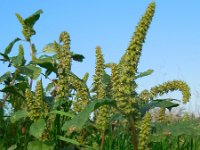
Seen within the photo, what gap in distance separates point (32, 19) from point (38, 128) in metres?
1.32

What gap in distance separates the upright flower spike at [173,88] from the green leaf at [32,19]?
4.45 ft

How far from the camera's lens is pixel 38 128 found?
10.1 ft

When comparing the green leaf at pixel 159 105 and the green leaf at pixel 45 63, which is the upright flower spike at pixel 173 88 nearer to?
the green leaf at pixel 159 105

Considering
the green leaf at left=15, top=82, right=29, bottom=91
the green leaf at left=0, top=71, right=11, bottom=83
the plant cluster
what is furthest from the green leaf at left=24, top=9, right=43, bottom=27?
the green leaf at left=15, top=82, right=29, bottom=91

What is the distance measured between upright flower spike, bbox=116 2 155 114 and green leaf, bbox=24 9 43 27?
5.69 feet

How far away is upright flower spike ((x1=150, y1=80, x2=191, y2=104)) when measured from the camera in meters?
2.87

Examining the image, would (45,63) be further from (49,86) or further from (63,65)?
(49,86)

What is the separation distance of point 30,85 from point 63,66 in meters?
0.71

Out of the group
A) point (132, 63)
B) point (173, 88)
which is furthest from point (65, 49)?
point (132, 63)

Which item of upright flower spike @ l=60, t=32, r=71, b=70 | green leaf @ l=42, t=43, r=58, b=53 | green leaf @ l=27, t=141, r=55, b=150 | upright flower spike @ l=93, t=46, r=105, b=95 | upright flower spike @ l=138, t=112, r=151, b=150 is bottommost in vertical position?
green leaf @ l=27, t=141, r=55, b=150

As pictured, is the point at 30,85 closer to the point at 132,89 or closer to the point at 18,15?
the point at 18,15

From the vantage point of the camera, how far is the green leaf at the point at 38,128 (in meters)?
3.05

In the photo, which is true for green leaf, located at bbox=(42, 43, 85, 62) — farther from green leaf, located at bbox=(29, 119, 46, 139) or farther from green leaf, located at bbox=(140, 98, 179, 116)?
green leaf, located at bbox=(140, 98, 179, 116)

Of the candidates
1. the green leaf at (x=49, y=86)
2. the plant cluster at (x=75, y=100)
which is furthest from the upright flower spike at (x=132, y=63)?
the green leaf at (x=49, y=86)
